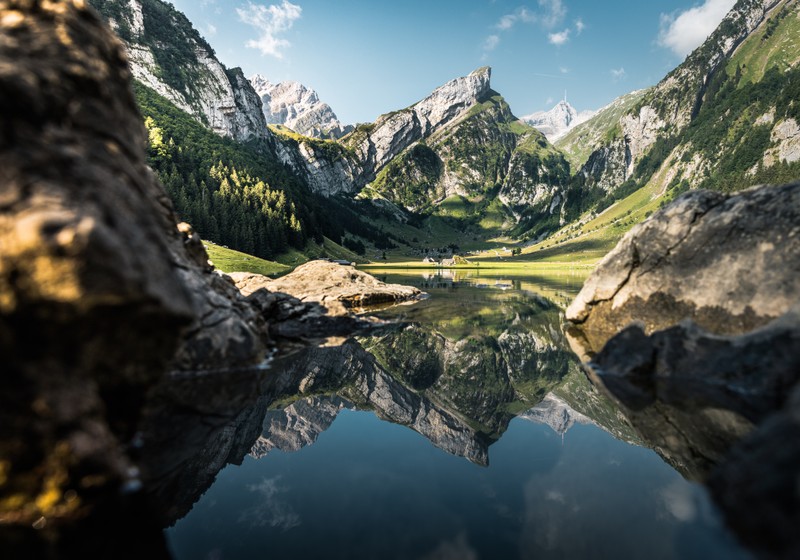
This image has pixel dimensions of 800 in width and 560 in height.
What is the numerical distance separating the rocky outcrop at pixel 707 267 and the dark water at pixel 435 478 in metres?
7.33

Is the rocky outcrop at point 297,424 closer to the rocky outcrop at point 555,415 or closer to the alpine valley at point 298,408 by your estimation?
the alpine valley at point 298,408

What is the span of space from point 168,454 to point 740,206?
28128 mm

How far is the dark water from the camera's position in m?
7.68

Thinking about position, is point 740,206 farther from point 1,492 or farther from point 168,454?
point 1,492

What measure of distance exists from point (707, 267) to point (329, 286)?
102 feet

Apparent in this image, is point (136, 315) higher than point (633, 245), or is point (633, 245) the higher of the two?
point (633, 245)

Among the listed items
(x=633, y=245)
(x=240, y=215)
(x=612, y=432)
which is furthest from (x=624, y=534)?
(x=240, y=215)

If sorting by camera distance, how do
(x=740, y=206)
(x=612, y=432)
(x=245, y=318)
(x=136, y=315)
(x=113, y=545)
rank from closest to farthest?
1. (x=113, y=545)
2. (x=136, y=315)
3. (x=612, y=432)
4. (x=740, y=206)
5. (x=245, y=318)

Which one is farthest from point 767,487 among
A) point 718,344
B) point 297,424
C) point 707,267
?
point 707,267

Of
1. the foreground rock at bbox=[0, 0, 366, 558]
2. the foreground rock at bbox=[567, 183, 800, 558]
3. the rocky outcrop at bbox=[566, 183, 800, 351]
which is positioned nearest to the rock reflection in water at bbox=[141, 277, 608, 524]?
the foreground rock at bbox=[0, 0, 366, 558]

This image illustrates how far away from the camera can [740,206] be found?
2070cm

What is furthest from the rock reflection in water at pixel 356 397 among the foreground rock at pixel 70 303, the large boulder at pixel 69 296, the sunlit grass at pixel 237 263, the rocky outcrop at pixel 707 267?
the sunlit grass at pixel 237 263

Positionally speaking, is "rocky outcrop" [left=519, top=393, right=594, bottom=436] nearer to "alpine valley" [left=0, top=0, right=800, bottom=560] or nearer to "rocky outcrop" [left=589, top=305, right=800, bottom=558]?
"alpine valley" [left=0, top=0, right=800, bottom=560]

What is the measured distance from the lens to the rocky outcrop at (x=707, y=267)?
17219 millimetres
